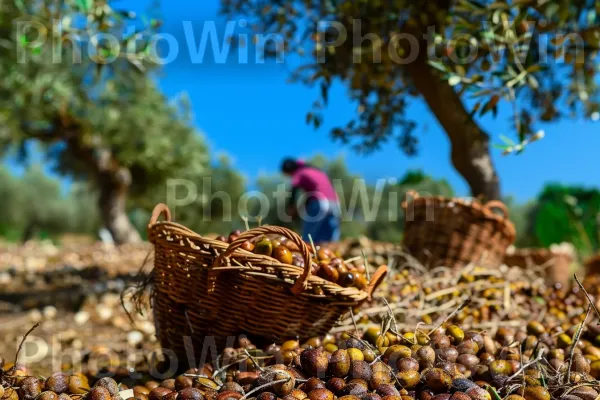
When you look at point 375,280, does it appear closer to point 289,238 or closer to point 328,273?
point 328,273

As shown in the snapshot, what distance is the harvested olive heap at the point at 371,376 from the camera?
Answer: 6.08 ft

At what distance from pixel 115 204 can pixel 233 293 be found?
652 inches

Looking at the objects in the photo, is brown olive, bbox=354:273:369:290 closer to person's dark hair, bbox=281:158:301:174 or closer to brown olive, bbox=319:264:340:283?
brown olive, bbox=319:264:340:283

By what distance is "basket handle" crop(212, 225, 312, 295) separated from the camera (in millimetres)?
2201

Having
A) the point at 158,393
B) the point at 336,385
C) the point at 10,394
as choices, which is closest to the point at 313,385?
the point at 336,385

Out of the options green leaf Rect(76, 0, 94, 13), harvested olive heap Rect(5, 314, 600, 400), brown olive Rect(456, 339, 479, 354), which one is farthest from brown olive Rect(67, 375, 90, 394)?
green leaf Rect(76, 0, 94, 13)

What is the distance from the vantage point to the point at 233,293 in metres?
2.42

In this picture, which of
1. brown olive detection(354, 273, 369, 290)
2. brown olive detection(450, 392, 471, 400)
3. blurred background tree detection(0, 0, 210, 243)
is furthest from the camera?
blurred background tree detection(0, 0, 210, 243)

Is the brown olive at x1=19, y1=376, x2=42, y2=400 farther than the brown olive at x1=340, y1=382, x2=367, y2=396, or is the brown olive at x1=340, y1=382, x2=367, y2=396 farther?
the brown olive at x1=19, y1=376, x2=42, y2=400

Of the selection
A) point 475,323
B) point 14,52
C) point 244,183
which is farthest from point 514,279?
point 244,183

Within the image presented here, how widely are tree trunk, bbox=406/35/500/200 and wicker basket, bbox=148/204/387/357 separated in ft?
13.0

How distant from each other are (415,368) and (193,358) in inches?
42.2

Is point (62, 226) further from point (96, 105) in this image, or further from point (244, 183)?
point (96, 105)

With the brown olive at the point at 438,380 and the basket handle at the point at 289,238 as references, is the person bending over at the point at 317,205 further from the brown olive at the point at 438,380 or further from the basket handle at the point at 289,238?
the brown olive at the point at 438,380
